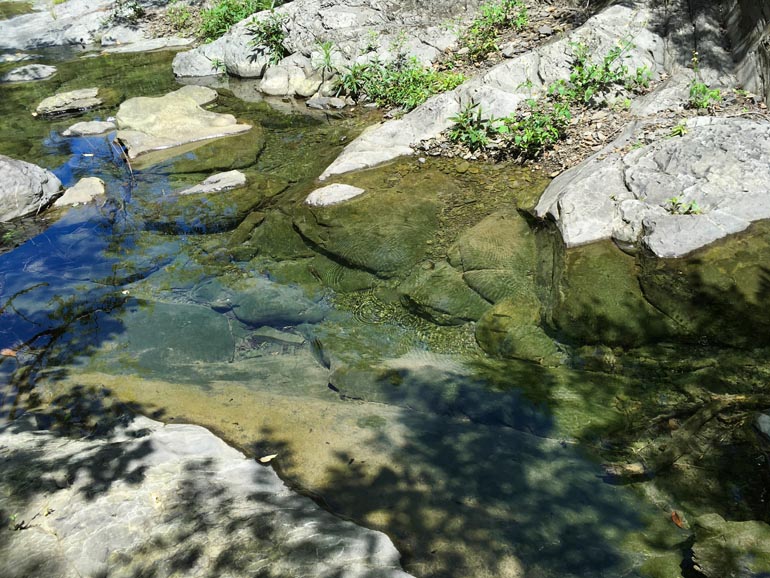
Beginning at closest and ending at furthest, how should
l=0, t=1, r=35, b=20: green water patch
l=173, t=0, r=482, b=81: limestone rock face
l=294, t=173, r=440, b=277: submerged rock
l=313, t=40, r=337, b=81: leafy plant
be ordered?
1. l=294, t=173, r=440, b=277: submerged rock
2. l=173, t=0, r=482, b=81: limestone rock face
3. l=313, t=40, r=337, b=81: leafy plant
4. l=0, t=1, r=35, b=20: green water patch

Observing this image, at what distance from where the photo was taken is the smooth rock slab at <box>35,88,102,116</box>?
12586 mm

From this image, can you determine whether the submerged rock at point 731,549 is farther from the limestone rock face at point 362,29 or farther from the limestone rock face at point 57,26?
the limestone rock face at point 57,26

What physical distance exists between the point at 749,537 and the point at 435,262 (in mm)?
3982

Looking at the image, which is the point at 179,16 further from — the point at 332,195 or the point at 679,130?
the point at 679,130

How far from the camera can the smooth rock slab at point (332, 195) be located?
7.85m

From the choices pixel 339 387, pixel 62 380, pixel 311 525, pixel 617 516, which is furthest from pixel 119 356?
pixel 617 516

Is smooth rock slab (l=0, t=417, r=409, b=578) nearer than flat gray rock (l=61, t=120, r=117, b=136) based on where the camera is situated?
Yes

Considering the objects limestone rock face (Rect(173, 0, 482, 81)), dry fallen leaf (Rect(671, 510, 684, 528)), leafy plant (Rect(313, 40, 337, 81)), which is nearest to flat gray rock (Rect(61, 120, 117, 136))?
limestone rock face (Rect(173, 0, 482, 81))

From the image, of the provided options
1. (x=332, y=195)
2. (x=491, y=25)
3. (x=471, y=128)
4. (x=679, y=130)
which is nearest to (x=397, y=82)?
(x=491, y=25)

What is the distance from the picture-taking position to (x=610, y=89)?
28.7 ft

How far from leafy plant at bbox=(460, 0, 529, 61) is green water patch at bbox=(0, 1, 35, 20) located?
18829 millimetres

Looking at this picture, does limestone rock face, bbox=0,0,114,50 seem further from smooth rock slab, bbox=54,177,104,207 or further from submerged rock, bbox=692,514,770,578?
submerged rock, bbox=692,514,770,578

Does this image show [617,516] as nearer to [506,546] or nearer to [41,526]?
[506,546]

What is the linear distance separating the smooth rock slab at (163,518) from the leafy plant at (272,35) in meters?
11.6
